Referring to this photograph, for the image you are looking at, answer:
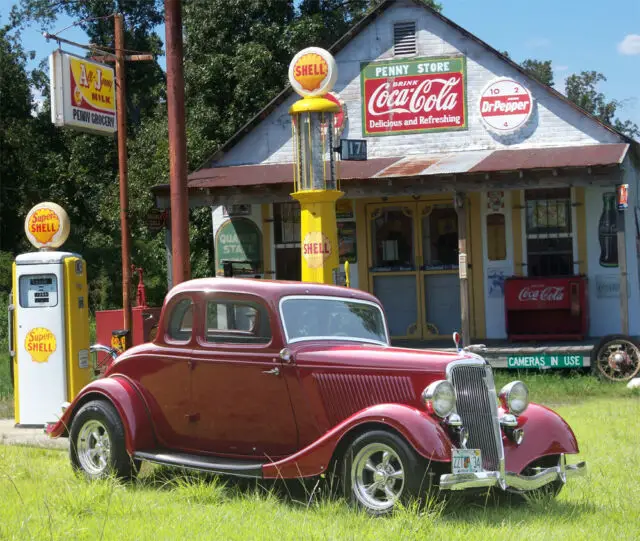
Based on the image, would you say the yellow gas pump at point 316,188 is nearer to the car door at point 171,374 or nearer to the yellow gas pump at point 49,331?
the yellow gas pump at point 49,331

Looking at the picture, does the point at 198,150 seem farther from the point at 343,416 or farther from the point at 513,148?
the point at 343,416

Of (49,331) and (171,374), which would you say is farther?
(49,331)

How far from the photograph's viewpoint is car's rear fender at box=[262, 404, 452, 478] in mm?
6375

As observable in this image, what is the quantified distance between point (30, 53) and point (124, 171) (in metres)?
20.7

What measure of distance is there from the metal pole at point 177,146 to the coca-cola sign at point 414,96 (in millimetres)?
8029

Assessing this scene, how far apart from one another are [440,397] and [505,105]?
1189 cm

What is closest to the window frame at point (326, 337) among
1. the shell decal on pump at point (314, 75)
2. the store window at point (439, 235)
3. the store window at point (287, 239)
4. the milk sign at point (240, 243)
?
the shell decal on pump at point (314, 75)

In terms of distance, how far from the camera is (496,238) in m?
17.6

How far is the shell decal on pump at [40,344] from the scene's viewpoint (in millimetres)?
12039

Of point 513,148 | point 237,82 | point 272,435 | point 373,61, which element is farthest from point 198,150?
point 272,435

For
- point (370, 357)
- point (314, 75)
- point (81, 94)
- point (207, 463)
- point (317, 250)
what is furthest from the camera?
point (81, 94)

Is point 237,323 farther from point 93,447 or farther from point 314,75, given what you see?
point 314,75

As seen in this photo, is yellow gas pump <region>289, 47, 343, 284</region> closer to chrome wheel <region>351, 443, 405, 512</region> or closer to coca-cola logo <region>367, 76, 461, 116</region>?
coca-cola logo <region>367, 76, 461, 116</region>

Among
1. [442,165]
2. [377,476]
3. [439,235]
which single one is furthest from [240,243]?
[377,476]
